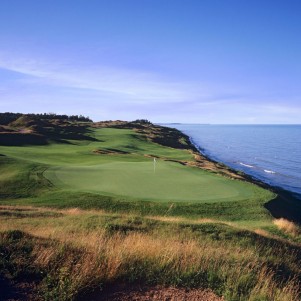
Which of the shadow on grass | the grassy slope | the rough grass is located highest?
the rough grass

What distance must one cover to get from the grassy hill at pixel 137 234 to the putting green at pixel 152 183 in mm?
56

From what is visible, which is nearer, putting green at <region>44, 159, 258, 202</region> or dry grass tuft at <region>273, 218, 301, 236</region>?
dry grass tuft at <region>273, 218, 301, 236</region>

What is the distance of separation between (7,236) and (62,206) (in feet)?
28.6

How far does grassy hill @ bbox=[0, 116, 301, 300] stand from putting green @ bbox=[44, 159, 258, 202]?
2.2 inches

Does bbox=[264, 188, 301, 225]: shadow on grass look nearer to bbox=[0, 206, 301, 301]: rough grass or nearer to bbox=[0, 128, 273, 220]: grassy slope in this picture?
bbox=[0, 128, 273, 220]: grassy slope

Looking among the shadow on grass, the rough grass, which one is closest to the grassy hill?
the rough grass

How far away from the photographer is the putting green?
18188mm

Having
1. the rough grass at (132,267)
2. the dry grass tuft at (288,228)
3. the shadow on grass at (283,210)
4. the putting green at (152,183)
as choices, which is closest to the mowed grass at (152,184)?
the putting green at (152,183)

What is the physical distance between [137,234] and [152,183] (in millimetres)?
9798

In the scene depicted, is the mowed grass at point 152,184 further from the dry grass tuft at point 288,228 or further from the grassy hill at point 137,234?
the dry grass tuft at point 288,228

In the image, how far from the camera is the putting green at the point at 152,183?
59.7 ft

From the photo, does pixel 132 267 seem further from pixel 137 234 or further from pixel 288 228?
pixel 288 228

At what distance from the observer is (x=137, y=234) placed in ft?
35.6

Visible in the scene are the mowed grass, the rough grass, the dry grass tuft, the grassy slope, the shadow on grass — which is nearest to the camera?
the rough grass
